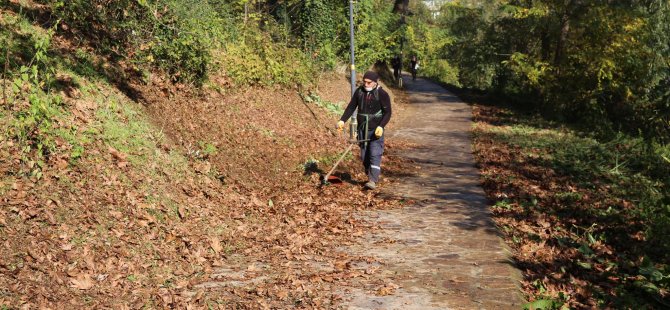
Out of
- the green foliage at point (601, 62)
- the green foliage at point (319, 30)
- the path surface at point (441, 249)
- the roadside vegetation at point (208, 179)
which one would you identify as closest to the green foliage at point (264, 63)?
the roadside vegetation at point (208, 179)

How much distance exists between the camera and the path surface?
5812mm

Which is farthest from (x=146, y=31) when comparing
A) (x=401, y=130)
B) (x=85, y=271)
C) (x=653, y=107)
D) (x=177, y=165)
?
(x=653, y=107)

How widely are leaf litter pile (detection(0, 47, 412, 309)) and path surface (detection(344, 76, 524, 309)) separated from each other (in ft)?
1.29

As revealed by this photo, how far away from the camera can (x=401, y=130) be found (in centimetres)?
2003

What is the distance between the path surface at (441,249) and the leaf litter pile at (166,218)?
394 millimetres

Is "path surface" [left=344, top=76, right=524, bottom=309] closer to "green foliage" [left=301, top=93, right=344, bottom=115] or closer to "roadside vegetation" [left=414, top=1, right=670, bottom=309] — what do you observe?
"roadside vegetation" [left=414, top=1, right=670, bottom=309]

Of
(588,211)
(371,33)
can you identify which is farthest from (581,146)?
(371,33)

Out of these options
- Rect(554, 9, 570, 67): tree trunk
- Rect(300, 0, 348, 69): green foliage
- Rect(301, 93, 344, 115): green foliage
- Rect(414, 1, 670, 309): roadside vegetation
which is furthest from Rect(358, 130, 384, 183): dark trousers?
Rect(554, 9, 570, 67): tree trunk

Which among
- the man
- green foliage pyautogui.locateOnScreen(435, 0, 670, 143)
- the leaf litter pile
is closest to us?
the leaf litter pile

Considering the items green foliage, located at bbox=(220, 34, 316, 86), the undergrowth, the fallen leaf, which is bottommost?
the undergrowth

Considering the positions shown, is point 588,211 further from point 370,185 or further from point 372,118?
point 372,118

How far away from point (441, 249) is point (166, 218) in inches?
129

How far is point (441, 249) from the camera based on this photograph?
7402mm

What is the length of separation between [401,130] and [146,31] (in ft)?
35.1
